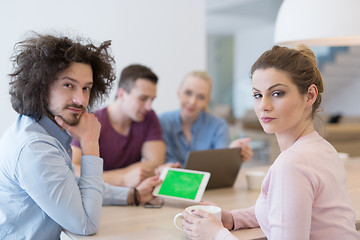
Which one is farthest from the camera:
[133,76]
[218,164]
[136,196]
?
[133,76]

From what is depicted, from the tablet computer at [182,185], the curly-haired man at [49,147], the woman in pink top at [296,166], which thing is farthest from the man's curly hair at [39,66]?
the woman in pink top at [296,166]

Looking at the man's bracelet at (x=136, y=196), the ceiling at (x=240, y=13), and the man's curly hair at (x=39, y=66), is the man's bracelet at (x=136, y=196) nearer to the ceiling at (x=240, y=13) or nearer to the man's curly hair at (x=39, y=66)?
the man's curly hair at (x=39, y=66)

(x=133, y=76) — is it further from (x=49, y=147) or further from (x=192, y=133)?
(x=49, y=147)

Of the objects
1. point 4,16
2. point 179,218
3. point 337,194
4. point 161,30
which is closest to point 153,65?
point 161,30

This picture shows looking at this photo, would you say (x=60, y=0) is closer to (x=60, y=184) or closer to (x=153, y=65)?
(x=153, y=65)

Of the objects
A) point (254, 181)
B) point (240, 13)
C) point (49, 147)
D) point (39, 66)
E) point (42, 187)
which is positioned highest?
point (240, 13)

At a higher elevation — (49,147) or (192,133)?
(49,147)

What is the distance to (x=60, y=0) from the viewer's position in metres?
3.18

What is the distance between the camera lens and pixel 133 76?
97.8 inches

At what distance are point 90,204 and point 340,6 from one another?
128 cm

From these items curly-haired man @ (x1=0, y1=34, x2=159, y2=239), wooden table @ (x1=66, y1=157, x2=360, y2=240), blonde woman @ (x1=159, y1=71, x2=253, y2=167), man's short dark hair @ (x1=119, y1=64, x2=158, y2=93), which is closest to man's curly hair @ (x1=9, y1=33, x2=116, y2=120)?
curly-haired man @ (x1=0, y1=34, x2=159, y2=239)

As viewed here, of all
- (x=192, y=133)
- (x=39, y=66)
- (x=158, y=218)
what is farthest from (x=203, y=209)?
(x=192, y=133)

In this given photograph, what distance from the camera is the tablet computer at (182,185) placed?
67.1 inches

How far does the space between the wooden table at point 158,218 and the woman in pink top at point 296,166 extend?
0.17 meters
